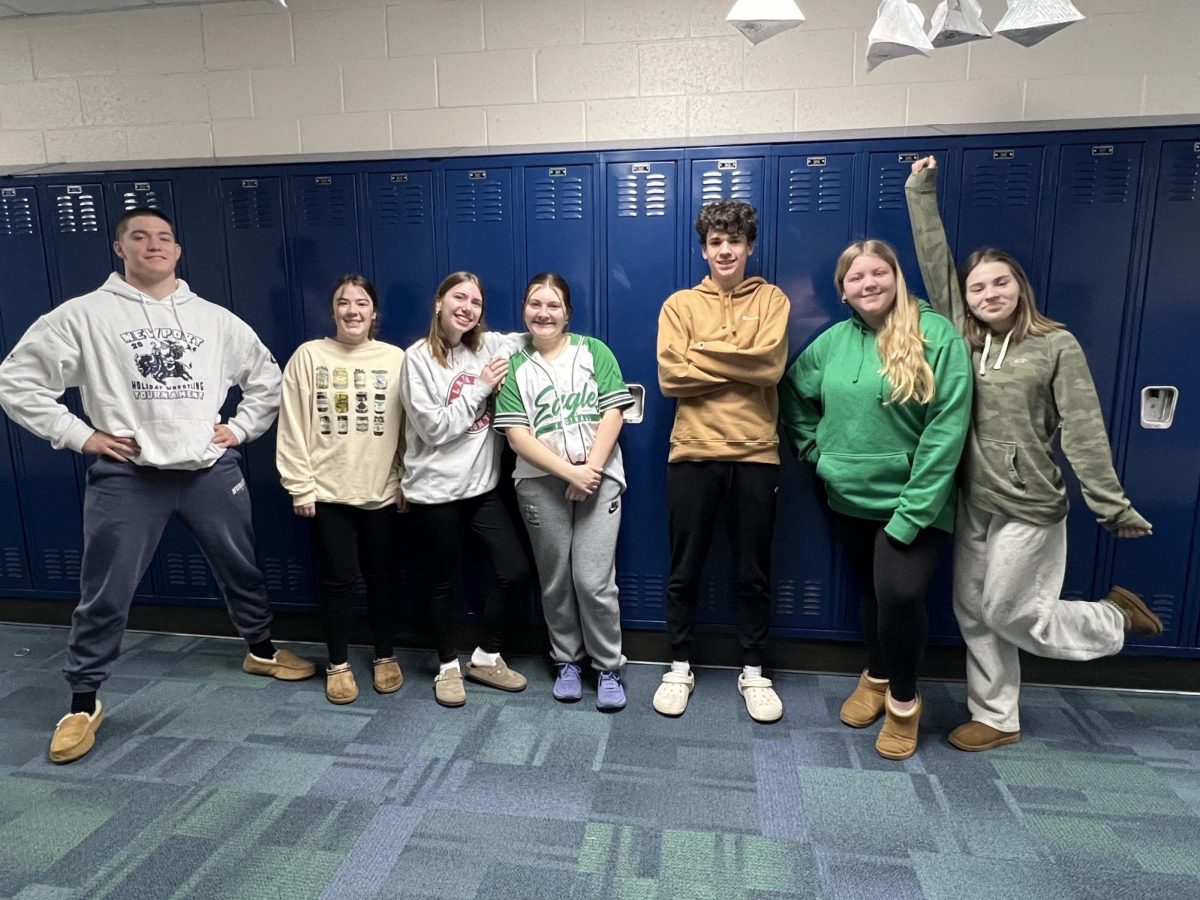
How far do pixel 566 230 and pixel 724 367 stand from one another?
2.67ft

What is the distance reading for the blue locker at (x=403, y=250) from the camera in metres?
2.67

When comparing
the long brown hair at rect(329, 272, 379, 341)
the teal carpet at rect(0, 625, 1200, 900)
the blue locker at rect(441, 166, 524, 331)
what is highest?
the blue locker at rect(441, 166, 524, 331)

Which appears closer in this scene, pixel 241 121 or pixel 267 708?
pixel 267 708

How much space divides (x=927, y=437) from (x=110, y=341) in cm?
247

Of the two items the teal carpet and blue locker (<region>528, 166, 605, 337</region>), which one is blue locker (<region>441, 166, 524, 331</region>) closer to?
blue locker (<region>528, 166, 605, 337</region>)

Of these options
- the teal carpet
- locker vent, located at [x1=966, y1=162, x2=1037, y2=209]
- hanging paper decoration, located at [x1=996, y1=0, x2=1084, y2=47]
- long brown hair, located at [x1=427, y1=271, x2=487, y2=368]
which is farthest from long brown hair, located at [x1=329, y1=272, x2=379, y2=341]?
locker vent, located at [x1=966, y1=162, x2=1037, y2=209]

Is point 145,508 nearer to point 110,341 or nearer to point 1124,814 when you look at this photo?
point 110,341

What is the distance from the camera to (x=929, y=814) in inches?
74.9

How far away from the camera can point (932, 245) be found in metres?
2.16

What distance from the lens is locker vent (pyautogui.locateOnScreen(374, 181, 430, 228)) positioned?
267 centimetres

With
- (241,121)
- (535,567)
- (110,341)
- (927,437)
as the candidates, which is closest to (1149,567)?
(927,437)

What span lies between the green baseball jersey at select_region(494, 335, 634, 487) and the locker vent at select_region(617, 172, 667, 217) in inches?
22.4

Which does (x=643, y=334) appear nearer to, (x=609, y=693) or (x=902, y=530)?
(x=902, y=530)

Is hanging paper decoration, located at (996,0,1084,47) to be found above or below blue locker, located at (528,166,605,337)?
above
